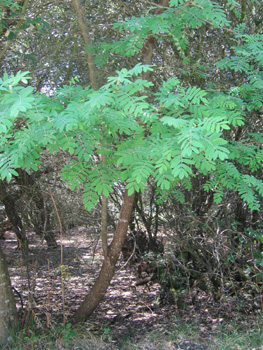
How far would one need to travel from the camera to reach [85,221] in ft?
18.5

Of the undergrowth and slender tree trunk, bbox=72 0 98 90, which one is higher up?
slender tree trunk, bbox=72 0 98 90

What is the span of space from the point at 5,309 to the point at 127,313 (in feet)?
7.14

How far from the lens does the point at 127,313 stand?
572 centimetres

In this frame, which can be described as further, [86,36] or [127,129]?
[86,36]

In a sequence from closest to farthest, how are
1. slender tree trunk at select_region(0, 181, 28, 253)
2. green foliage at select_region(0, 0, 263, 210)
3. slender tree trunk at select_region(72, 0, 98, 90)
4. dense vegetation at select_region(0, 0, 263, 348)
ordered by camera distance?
green foliage at select_region(0, 0, 263, 210), dense vegetation at select_region(0, 0, 263, 348), slender tree trunk at select_region(72, 0, 98, 90), slender tree trunk at select_region(0, 181, 28, 253)

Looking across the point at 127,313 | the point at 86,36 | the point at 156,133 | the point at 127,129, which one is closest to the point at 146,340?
the point at 127,313

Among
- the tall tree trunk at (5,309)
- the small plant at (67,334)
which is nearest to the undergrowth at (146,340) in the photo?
the small plant at (67,334)

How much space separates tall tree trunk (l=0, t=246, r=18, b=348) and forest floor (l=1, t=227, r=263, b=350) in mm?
188

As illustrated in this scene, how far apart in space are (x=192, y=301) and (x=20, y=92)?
462cm

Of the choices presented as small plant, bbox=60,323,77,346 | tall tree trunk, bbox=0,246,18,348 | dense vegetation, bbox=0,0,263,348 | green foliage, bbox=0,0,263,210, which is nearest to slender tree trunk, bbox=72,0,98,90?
dense vegetation, bbox=0,0,263,348

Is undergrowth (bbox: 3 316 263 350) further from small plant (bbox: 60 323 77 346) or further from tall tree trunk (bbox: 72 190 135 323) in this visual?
tall tree trunk (bbox: 72 190 135 323)

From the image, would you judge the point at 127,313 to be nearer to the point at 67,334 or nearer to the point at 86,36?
the point at 67,334

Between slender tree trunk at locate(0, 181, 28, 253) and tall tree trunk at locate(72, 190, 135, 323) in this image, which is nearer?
tall tree trunk at locate(72, 190, 135, 323)

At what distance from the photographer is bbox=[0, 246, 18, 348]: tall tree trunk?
4164mm
